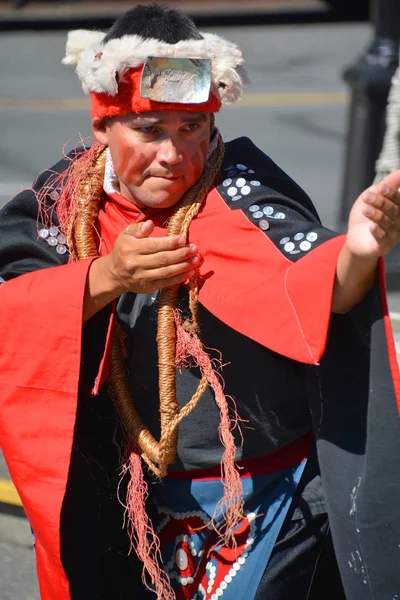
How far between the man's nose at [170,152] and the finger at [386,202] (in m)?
0.58

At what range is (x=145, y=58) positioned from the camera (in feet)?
7.58

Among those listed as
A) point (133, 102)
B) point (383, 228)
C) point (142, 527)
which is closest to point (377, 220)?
point (383, 228)

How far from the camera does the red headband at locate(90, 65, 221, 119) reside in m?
2.32

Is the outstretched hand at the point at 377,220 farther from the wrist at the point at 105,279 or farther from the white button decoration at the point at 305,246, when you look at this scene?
the wrist at the point at 105,279

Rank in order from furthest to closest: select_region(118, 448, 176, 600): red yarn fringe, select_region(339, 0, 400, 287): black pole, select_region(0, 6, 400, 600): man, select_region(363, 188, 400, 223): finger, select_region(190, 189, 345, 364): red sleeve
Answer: select_region(339, 0, 400, 287): black pole
select_region(118, 448, 176, 600): red yarn fringe
select_region(0, 6, 400, 600): man
select_region(190, 189, 345, 364): red sleeve
select_region(363, 188, 400, 223): finger

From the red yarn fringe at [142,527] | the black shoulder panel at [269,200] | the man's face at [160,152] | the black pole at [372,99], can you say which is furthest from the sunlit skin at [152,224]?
the black pole at [372,99]

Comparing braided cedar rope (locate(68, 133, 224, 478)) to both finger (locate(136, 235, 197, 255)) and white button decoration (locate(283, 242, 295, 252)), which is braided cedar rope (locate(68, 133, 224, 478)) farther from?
white button decoration (locate(283, 242, 295, 252))

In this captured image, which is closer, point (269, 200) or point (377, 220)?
point (377, 220)

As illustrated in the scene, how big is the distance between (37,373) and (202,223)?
Result: 1.83 feet

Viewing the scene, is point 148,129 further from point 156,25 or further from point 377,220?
point 377,220

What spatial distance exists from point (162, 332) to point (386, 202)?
0.72 m

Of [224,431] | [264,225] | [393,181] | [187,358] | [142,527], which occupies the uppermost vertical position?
[393,181]

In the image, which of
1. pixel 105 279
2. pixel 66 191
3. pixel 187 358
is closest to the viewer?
pixel 105 279

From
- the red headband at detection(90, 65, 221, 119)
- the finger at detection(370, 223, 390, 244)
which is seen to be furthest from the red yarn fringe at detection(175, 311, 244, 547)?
the finger at detection(370, 223, 390, 244)
